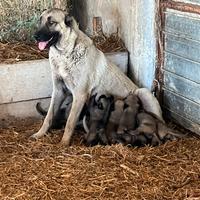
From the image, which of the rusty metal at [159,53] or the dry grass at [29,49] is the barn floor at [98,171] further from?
the dry grass at [29,49]

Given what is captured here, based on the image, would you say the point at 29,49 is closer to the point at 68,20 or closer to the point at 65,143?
the point at 68,20

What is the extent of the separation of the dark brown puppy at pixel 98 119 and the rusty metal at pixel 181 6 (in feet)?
3.63

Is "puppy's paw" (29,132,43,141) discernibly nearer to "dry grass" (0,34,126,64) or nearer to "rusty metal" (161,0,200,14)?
"dry grass" (0,34,126,64)

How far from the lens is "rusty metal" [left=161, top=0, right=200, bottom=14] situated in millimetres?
4485

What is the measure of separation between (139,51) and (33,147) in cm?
174

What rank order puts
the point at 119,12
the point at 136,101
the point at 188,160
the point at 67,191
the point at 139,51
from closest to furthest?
the point at 67,191
the point at 188,160
the point at 136,101
the point at 139,51
the point at 119,12

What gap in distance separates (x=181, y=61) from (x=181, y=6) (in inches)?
21.3

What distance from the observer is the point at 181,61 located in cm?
484

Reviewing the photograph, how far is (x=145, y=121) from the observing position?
4594mm

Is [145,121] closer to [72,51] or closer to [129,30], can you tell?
[72,51]

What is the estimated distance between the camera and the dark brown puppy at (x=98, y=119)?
14.9 ft

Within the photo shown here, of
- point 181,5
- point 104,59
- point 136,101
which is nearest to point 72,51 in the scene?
point 104,59

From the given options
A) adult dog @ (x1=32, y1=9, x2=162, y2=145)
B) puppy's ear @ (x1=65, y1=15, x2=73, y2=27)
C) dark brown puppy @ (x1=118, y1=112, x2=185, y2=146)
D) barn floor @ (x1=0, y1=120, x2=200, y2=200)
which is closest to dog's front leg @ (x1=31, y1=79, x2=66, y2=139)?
adult dog @ (x1=32, y1=9, x2=162, y2=145)

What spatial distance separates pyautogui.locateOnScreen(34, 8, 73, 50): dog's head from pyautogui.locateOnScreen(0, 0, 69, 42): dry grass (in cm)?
109
